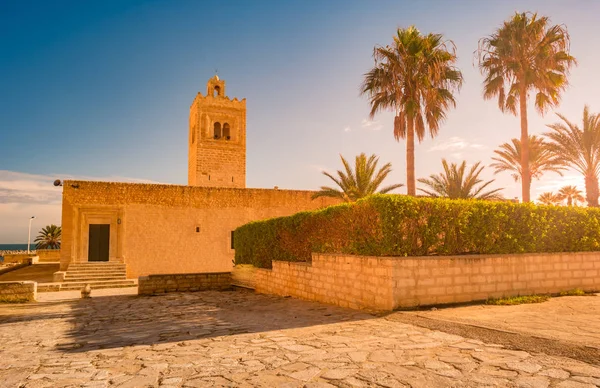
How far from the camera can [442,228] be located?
920 cm

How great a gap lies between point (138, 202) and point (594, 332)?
816 inches

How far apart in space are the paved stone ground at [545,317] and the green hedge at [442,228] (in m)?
1.47

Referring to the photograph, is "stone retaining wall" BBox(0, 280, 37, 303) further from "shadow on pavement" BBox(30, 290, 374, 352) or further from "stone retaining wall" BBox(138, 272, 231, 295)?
"stone retaining wall" BBox(138, 272, 231, 295)

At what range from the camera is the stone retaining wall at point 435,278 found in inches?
329

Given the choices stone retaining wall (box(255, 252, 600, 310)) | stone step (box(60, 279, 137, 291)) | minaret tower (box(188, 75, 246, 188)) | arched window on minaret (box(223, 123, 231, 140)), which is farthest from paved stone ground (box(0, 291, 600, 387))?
arched window on minaret (box(223, 123, 231, 140))

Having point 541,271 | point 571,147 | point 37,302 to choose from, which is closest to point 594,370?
point 541,271

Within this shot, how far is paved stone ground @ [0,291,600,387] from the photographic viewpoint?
4188 mm

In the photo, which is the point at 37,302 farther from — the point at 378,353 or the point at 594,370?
the point at 594,370

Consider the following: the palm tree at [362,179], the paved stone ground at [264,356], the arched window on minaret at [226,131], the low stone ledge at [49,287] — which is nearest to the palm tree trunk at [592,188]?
the palm tree at [362,179]

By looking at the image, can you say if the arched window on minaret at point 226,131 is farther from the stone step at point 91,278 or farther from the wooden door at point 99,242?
the stone step at point 91,278

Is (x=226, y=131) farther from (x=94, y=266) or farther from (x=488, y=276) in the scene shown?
(x=488, y=276)

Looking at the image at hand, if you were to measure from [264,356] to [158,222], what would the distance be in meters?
18.6

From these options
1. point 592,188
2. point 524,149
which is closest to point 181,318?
point 524,149

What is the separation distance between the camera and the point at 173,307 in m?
10.8
